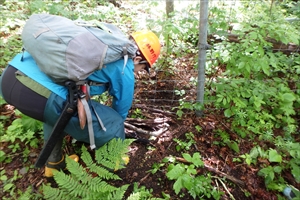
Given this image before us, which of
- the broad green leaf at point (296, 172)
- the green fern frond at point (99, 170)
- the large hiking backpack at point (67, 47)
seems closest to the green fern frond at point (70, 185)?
the green fern frond at point (99, 170)

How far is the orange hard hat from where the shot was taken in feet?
8.25

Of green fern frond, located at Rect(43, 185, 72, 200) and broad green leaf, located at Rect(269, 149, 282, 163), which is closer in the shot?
green fern frond, located at Rect(43, 185, 72, 200)

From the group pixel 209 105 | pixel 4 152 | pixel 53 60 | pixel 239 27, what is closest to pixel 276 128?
pixel 209 105

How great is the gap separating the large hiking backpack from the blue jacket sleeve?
157mm

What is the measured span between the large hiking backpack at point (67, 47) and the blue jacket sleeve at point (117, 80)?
0.52 feet

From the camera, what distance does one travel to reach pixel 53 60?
1.83 meters

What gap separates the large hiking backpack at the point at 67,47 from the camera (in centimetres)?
183

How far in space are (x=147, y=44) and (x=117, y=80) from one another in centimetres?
57

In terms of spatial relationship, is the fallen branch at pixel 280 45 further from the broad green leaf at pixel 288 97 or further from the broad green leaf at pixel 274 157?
the broad green leaf at pixel 274 157

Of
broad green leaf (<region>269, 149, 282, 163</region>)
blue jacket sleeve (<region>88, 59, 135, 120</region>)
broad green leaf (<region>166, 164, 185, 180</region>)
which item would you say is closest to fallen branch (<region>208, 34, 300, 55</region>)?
broad green leaf (<region>269, 149, 282, 163</region>)

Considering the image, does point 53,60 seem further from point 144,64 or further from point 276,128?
point 276,128

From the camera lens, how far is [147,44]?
2.52 meters

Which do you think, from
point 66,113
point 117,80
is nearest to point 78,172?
point 66,113

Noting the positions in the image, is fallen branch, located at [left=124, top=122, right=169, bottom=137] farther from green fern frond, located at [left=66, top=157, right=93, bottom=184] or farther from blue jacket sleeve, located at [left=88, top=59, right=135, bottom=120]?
green fern frond, located at [left=66, top=157, right=93, bottom=184]
